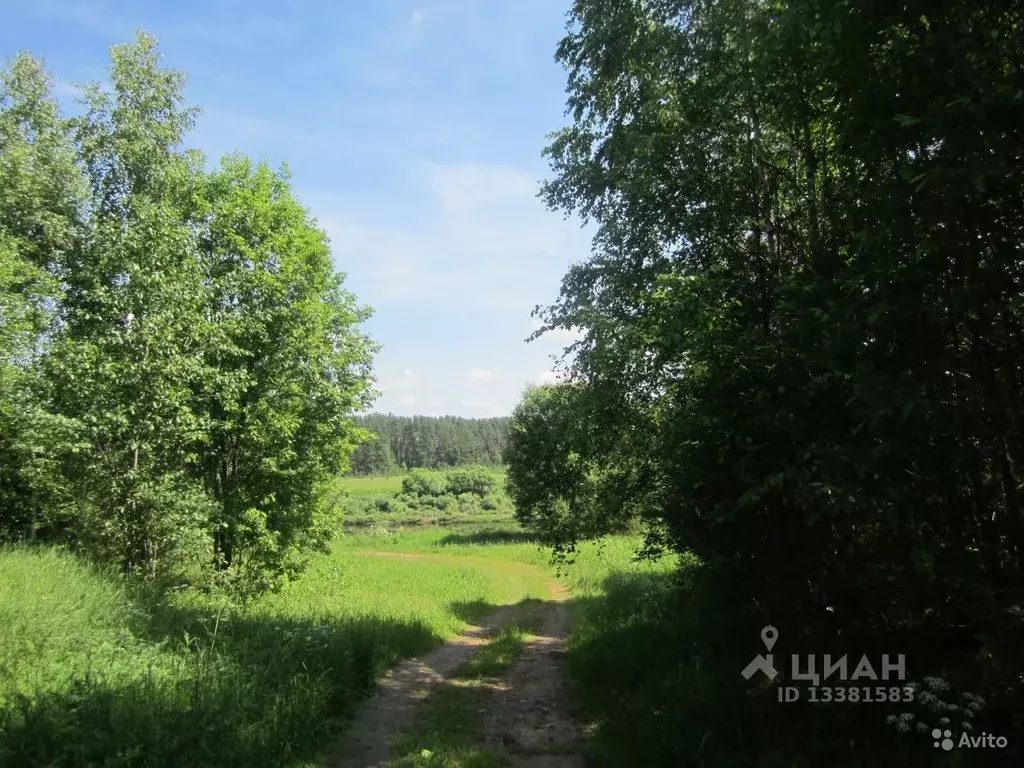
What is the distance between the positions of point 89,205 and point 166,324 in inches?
416

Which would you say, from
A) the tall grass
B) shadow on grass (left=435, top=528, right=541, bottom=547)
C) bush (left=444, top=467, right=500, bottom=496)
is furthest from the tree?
bush (left=444, top=467, right=500, bottom=496)

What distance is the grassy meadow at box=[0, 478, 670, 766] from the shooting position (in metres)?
5.59

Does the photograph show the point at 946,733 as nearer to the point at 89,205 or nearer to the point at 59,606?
the point at 59,606

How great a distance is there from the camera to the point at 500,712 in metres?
8.59

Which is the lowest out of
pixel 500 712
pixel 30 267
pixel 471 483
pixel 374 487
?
pixel 374 487

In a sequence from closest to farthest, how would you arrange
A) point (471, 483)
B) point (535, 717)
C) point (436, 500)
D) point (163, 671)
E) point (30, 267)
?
point (163, 671) → point (535, 717) → point (30, 267) → point (436, 500) → point (471, 483)

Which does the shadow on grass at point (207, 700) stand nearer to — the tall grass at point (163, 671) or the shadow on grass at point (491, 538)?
the tall grass at point (163, 671)

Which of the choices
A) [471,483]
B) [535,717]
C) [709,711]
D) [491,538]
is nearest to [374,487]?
[471,483]

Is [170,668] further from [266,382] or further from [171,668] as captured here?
[266,382]

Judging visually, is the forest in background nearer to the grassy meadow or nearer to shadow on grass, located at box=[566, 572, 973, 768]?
shadow on grass, located at box=[566, 572, 973, 768]

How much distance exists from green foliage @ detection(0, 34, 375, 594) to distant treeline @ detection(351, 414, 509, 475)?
4848 inches

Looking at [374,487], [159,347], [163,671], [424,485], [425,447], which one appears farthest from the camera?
[425,447]

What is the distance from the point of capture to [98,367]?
12219 mm

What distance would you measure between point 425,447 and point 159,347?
15610cm
